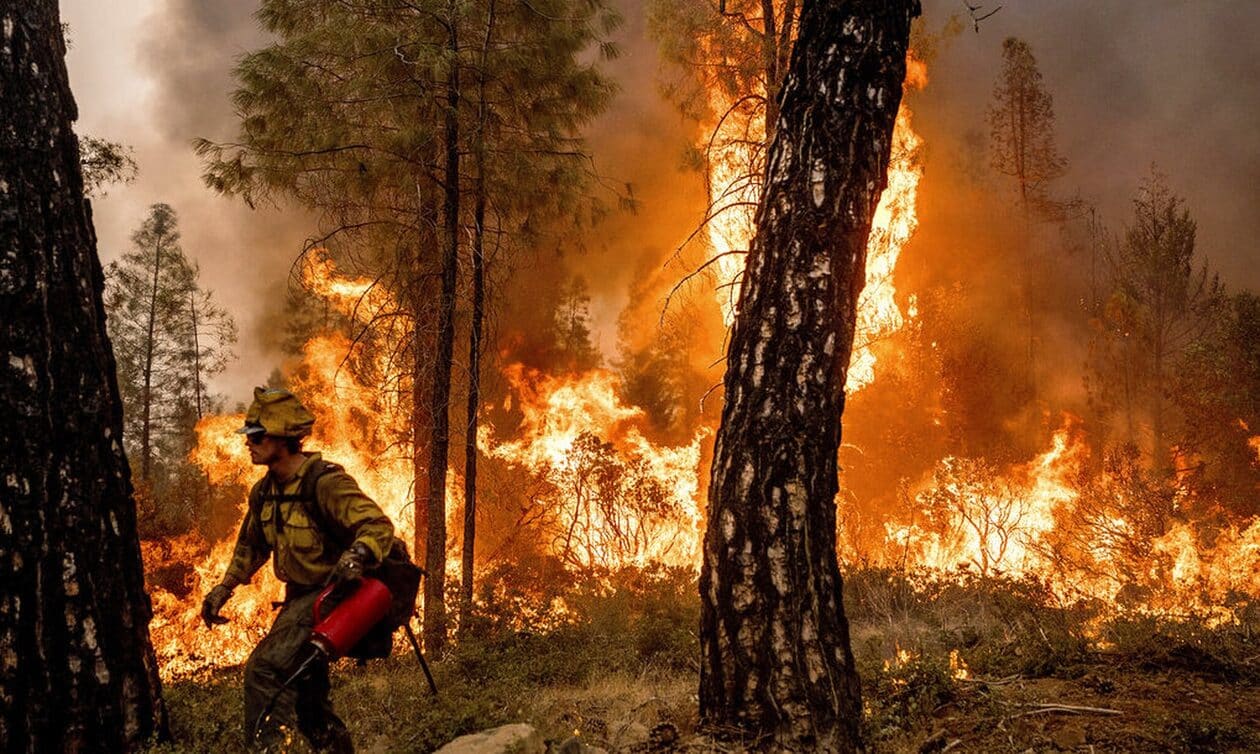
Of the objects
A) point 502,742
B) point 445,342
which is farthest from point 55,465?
point 445,342

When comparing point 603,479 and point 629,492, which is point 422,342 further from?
point 629,492

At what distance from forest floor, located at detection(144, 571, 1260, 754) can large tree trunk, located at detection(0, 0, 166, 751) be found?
419 mm

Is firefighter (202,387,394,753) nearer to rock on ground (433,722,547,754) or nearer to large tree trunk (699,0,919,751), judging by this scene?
rock on ground (433,722,547,754)

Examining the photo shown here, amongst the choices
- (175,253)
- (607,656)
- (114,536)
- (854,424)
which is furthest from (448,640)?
(175,253)

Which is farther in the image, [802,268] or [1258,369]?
[1258,369]

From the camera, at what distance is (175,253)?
2497cm

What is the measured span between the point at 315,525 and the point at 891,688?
3.52m

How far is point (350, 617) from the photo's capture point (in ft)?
11.8

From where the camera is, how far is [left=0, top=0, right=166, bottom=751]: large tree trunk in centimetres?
298

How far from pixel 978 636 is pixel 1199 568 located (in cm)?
659

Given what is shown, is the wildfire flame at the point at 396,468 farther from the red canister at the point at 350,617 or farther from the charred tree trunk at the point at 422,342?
the red canister at the point at 350,617

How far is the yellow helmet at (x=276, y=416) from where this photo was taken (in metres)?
4.00

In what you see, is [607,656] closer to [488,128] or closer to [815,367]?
[815,367]

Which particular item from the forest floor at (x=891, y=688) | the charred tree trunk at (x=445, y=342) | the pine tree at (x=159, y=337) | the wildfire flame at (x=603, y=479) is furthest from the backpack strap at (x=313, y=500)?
the pine tree at (x=159, y=337)
